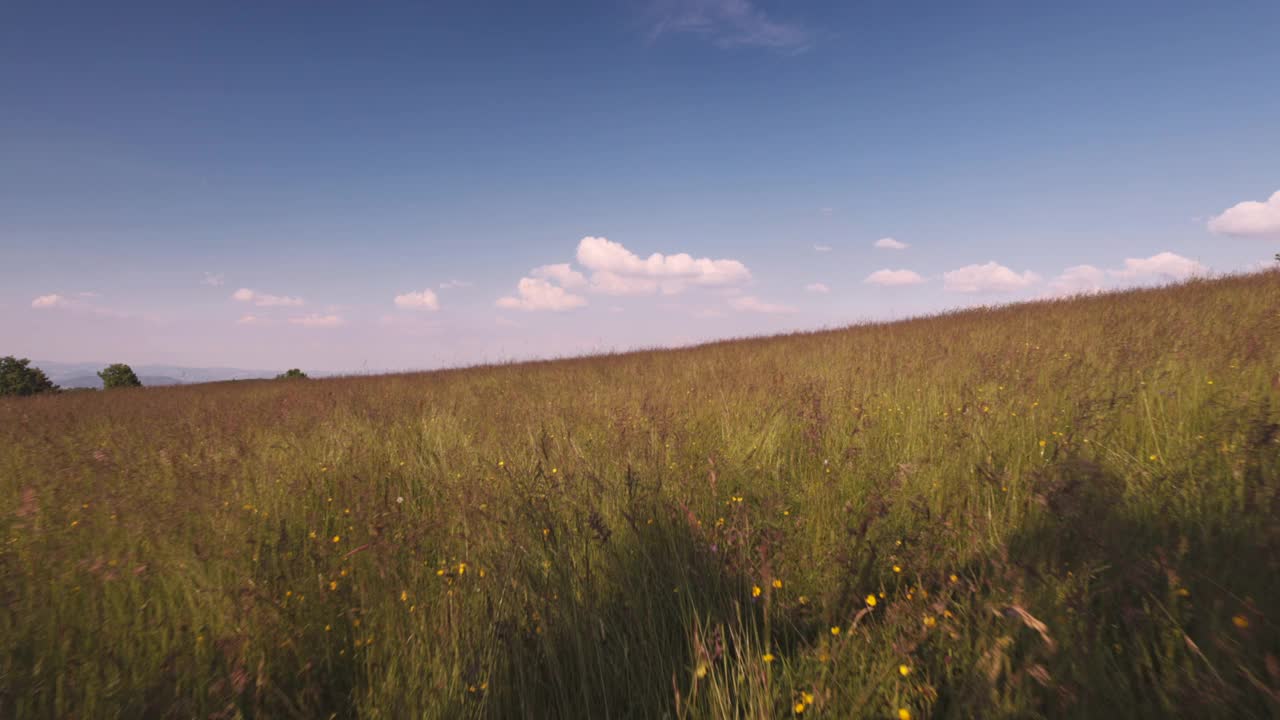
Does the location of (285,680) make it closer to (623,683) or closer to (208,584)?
(208,584)

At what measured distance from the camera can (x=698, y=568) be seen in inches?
65.6

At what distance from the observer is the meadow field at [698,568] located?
50.8 inches

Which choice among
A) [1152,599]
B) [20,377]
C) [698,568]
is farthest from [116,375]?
[1152,599]

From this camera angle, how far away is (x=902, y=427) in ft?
11.1

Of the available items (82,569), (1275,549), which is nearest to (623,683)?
(1275,549)

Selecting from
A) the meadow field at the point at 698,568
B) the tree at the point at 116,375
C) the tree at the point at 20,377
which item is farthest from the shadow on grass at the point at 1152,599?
the tree at the point at 20,377

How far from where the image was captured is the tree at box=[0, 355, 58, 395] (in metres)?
18.9

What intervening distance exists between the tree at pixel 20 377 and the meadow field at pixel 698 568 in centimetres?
2459

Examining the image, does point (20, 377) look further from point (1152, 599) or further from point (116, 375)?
point (1152, 599)

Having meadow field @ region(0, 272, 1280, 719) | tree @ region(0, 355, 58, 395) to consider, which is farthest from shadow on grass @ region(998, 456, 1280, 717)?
tree @ region(0, 355, 58, 395)

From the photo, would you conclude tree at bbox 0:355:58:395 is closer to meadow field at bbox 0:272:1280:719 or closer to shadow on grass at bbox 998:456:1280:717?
meadow field at bbox 0:272:1280:719

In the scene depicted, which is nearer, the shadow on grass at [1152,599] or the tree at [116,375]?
the shadow on grass at [1152,599]

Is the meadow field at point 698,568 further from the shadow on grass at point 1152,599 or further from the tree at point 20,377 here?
the tree at point 20,377

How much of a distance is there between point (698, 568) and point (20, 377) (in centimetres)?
3129
